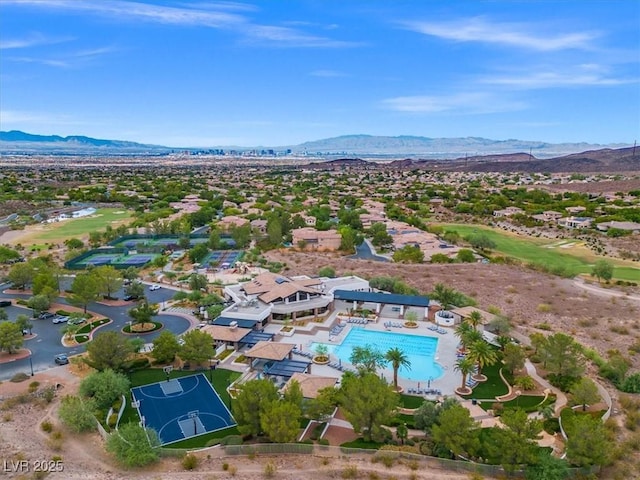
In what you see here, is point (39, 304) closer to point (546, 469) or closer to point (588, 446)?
point (546, 469)

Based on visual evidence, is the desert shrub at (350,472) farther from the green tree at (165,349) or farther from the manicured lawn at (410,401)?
the green tree at (165,349)

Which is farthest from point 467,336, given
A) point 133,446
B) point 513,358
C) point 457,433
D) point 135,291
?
point 135,291

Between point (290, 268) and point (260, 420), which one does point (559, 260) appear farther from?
point (260, 420)

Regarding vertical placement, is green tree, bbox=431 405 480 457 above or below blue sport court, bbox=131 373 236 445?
above

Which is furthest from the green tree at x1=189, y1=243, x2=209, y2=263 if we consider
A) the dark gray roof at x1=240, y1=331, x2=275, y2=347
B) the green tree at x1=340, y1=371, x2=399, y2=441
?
the green tree at x1=340, y1=371, x2=399, y2=441

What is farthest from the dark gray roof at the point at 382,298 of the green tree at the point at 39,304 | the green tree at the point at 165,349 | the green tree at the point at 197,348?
the green tree at the point at 39,304

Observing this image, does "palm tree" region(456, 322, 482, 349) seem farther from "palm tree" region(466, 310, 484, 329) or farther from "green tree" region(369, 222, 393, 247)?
"green tree" region(369, 222, 393, 247)
